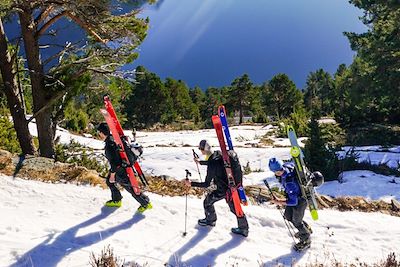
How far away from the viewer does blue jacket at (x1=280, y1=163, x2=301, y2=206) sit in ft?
22.4

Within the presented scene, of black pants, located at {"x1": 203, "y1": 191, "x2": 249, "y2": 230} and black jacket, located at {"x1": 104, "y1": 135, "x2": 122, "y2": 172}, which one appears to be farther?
black jacket, located at {"x1": 104, "y1": 135, "x2": 122, "y2": 172}

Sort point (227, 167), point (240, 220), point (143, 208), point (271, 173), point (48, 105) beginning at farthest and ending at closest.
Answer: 1. point (271, 173)
2. point (48, 105)
3. point (143, 208)
4. point (240, 220)
5. point (227, 167)

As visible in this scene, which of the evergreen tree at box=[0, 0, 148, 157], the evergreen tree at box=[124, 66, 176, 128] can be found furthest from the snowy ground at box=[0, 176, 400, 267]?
the evergreen tree at box=[124, 66, 176, 128]

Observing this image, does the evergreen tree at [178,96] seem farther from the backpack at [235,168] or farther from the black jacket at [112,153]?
the backpack at [235,168]

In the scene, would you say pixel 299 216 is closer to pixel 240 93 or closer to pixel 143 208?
pixel 143 208

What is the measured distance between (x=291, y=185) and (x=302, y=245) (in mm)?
1238

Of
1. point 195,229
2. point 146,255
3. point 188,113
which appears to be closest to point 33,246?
point 146,255

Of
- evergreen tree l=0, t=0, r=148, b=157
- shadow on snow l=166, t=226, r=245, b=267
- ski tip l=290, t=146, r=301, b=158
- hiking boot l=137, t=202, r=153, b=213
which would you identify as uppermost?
evergreen tree l=0, t=0, r=148, b=157

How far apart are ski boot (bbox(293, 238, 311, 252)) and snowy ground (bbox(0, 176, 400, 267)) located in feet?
0.39

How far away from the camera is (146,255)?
6434 millimetres

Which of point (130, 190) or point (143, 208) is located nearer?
point (130, 190)

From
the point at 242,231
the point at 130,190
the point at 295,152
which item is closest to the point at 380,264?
the point at 295,152

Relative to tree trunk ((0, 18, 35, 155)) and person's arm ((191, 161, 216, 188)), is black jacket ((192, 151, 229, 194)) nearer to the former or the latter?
person's arm ((191, 161, 216, 188))

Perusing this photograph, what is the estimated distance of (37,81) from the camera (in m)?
11.6
